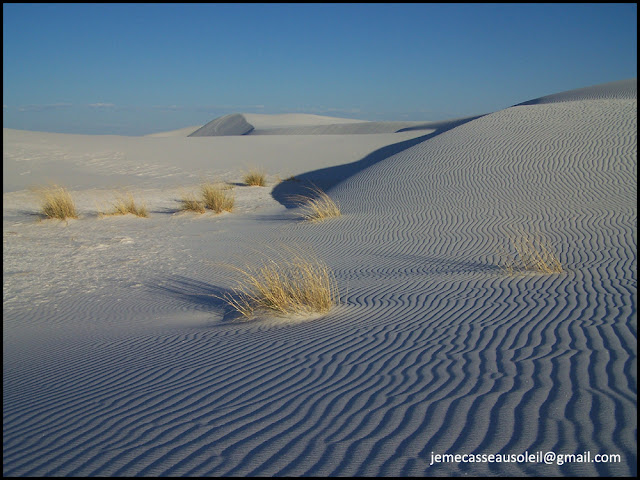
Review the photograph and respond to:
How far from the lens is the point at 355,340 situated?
4996mm

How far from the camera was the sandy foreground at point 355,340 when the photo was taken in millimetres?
2955

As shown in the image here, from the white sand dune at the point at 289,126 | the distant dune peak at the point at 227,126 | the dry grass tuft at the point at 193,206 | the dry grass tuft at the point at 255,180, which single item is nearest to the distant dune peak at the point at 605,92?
the white sand dune at the point at 289,126

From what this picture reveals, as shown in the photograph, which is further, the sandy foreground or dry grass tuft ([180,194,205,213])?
dry grass tuft ([180,194,205,213])

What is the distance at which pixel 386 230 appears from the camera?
12078 mm

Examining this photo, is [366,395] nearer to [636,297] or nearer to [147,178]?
[636,297]

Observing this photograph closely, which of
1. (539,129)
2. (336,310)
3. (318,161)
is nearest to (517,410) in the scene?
(336,310)

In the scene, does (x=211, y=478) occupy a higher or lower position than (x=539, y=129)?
lower

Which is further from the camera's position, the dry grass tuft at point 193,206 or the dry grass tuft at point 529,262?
the dry grass tuft at point 193,206

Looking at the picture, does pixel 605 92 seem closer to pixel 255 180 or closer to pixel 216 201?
pixel 255 180

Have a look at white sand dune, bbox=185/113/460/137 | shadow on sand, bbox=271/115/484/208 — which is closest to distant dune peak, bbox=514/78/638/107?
white sand dune, bbox=185/113/460/137

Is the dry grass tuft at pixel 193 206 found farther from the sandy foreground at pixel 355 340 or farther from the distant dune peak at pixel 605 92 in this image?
the distant dune peak at pixel 605 92

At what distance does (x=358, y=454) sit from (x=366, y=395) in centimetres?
80

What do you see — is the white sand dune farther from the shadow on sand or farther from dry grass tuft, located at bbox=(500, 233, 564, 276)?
dry grass tuft, located at bbox=(500, 233, 564, 276)

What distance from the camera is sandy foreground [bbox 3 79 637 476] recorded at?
2.96m
